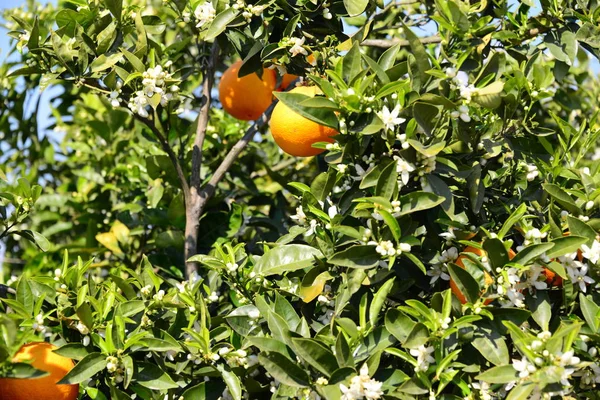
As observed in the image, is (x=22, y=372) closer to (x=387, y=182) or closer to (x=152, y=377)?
(x=152, y=377)

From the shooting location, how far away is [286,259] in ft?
5.23

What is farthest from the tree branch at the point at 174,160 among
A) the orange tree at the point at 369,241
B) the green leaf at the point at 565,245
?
the green leaf at the point at 565,245

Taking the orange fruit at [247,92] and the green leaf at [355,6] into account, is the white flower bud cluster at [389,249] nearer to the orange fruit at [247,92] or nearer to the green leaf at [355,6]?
the green leaf at [355,6]

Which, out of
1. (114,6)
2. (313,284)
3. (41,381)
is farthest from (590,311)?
(114,6)

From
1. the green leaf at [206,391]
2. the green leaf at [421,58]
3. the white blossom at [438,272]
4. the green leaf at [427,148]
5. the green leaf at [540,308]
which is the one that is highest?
the green leaf at [421,58]

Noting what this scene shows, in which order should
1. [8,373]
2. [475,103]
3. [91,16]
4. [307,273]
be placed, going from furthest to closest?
[91,16] < [307,273] < [475,103] < [8,373]

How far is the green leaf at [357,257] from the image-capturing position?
1.35m

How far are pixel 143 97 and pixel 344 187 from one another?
0.56m

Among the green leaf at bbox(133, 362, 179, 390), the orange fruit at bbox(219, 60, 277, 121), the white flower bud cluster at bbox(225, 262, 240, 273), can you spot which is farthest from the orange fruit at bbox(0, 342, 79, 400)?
the orange fruit at bbox(219, 60, 277, 121)

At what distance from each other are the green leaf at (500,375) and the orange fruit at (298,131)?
A: 2.06 feet

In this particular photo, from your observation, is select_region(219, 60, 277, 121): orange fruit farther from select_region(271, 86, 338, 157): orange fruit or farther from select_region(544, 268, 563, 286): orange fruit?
select_region(544, 268, 563, 286): orange fruit

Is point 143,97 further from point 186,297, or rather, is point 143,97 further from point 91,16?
point 186,297

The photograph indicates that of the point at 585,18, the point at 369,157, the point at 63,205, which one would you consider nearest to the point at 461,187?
the point at 369,157

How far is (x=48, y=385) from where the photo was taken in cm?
144
